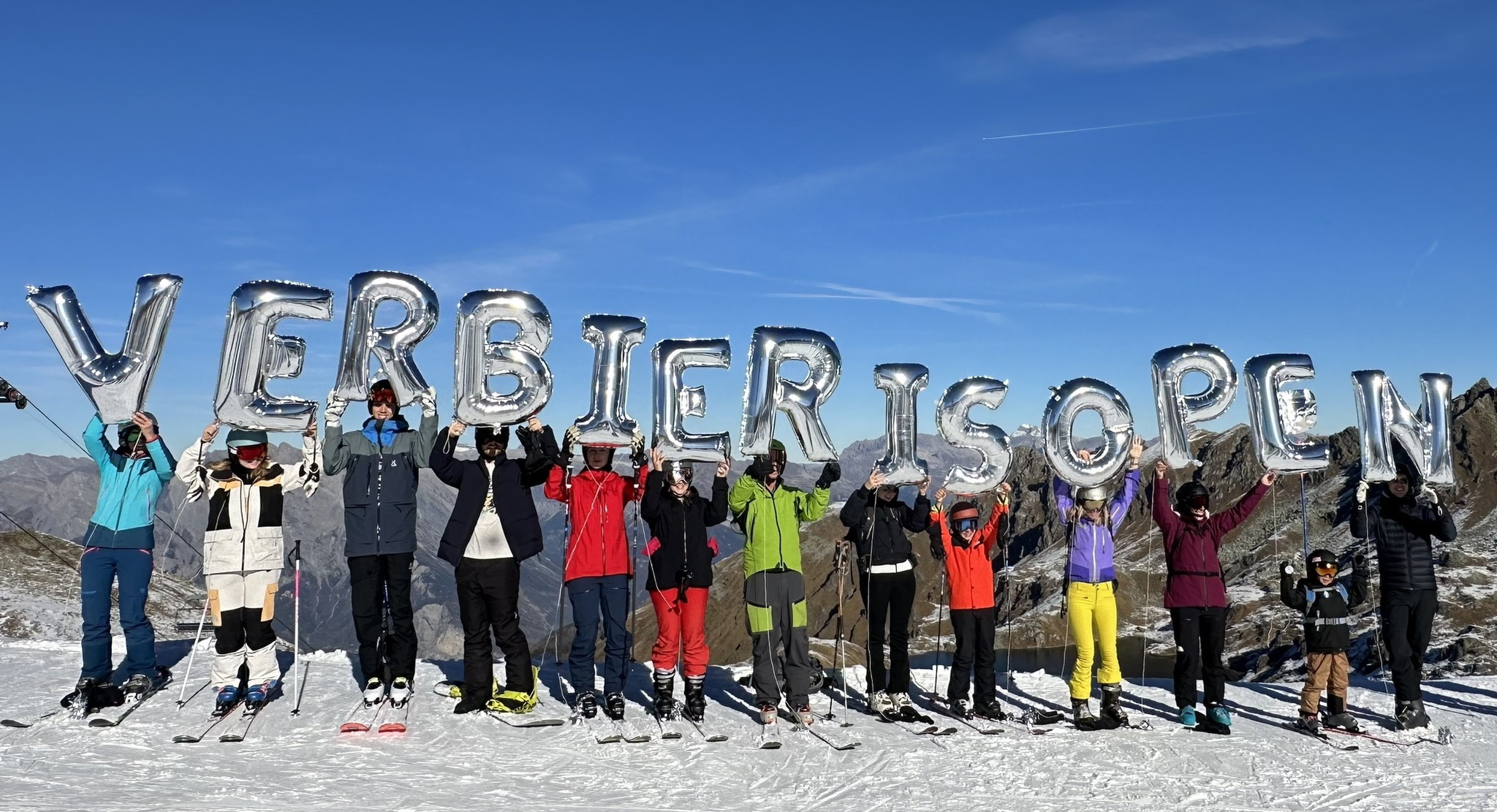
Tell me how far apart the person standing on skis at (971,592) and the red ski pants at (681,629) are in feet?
8.72

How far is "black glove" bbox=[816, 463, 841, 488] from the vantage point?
10.8 metres

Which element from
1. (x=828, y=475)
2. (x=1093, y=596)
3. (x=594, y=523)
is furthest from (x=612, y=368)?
(x=1093, y=596)

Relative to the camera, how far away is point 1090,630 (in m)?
11.2

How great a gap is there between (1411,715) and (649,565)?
8.30 meters

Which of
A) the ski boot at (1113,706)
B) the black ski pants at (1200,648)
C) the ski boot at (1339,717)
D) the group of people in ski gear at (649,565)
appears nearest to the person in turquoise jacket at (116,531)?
the group of people in ski gear at (649,565)

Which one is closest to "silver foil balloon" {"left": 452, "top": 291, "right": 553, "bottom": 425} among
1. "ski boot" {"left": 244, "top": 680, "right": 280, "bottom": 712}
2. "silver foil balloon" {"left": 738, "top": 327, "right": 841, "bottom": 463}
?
"silver foil balloon" {"left": 738, "top": 327, "right": 841, "bottom": 463}

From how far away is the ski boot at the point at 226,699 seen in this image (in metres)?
10.5

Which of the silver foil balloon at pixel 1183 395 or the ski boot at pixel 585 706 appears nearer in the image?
the ski boot at pixel 585 706

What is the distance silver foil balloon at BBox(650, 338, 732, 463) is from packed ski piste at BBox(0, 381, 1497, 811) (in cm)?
18

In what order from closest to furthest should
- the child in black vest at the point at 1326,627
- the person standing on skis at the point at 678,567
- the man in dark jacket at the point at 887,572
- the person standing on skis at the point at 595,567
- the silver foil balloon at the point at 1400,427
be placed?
the person standing on skis at the point at 595,567 → the person standing on skis at the point at 678,567 → the child in black vest at the point at 1326,627 → the man in dark jacket at the point at 887,572 → the silver foil balloon at the point at 1400,427

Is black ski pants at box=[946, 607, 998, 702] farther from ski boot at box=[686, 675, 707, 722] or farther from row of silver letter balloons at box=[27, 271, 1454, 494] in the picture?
ski boot at box=[686, 675, 707, 722]

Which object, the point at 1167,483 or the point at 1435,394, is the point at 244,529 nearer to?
the point at 1167,483

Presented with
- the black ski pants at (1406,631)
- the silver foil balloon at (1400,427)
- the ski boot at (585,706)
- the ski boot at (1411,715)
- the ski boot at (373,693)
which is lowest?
the ski boot at (1411,715)

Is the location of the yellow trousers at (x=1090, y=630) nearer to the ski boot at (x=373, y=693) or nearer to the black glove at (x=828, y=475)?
the black glove at (x=828, y=475)
